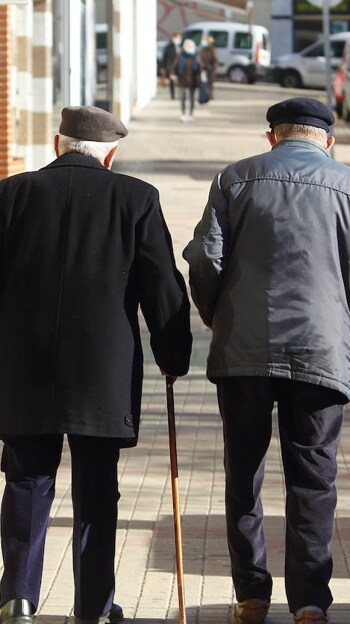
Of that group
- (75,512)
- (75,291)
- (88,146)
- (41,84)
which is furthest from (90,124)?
(41,84)

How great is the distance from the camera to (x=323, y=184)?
4895 mm

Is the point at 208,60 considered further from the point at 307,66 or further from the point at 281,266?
the point at 281,266

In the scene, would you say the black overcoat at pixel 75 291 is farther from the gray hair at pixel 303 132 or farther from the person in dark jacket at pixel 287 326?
the gray hair at pixel 303 132

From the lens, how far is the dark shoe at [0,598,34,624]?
483cm

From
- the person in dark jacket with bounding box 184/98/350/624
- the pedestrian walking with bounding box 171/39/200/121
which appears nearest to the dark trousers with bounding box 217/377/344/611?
the person in dark jacket with bounding box 184/98/350/624

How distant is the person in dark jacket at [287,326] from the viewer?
15.9ft

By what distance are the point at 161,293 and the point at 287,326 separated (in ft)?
1.45

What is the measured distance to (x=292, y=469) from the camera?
195 inches

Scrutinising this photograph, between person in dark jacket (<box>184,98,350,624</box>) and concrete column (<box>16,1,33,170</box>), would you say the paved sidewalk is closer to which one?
person in dark jacket (<box>184,98,350,624</box>)

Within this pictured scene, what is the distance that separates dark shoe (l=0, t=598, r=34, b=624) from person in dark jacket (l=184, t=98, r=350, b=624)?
739 millimetres

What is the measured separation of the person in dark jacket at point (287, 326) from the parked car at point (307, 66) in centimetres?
4404

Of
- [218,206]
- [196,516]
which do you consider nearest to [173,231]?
[196,516]

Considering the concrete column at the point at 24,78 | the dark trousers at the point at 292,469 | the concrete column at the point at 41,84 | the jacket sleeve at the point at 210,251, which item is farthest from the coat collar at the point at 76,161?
the concrete column at the point at 41,84

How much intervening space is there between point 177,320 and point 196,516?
6.90 feet
